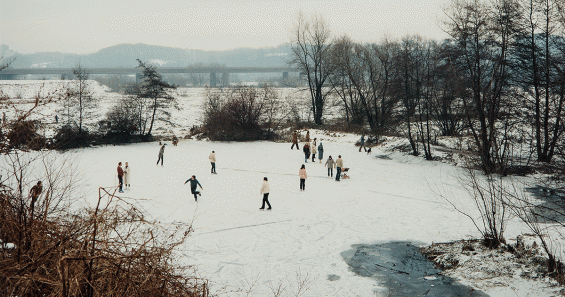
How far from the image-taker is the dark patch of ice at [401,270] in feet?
29.0

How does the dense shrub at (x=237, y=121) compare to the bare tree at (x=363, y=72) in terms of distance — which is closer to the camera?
the dense shrub at (x=237, y=121)

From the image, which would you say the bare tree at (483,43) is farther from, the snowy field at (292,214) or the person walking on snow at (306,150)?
the person walking on snow at (306,150)

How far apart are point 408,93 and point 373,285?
2308 cm

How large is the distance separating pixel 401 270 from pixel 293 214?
561 cm

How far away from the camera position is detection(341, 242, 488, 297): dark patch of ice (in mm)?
8852

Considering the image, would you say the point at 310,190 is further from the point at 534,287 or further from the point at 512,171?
the point at 512,171

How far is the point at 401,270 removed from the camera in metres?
10.0

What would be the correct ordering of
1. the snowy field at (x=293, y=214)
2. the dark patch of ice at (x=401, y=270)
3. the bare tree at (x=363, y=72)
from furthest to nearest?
the bare tree at (x=363, y=72) → the snowy field at (x=293, y=214) → the dark patch of ice at (x=401, y=270)

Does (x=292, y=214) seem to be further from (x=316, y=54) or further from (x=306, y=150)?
(x=316, y=54)

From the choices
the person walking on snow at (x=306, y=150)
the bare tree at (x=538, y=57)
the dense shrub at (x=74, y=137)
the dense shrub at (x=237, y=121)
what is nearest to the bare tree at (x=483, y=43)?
the bare tree at (x=538, y=57)

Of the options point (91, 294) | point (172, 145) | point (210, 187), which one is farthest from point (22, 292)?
point (172, 145)

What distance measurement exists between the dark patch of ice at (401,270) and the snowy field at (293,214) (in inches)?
11.1

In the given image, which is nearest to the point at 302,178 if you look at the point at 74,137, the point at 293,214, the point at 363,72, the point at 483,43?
the point at 293,214

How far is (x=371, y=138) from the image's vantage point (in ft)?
116
